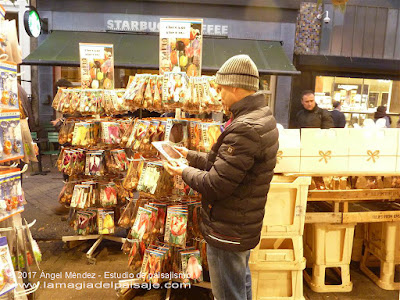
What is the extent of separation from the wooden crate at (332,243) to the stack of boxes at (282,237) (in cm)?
41

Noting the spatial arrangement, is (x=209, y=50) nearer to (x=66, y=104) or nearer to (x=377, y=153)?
(x=66, y=104)

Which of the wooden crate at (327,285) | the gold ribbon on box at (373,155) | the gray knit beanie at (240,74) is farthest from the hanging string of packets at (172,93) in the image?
the wooden crate at (327,285)

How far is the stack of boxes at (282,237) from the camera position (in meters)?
2.65

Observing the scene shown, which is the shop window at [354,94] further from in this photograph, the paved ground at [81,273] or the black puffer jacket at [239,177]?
the black puffer jacket at [239,177]

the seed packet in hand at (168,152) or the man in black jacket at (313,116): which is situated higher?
the man in black jacket at (313,116)

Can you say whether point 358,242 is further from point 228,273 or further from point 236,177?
point 236,177

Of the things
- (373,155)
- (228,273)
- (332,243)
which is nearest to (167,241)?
(228,273)

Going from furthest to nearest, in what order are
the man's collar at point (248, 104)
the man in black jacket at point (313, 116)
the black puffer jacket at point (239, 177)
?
1. the man in black jacket at point (313, 116)
2. the man's collar at point (248, 104)
3. the black puffer jacket at point (239, 177)

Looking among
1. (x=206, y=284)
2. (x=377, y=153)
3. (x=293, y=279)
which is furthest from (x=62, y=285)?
(x=377, y=153)

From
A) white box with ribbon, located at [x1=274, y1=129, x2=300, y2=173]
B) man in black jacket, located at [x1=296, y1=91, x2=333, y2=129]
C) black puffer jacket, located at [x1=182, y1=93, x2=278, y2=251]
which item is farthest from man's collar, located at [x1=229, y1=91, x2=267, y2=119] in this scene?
man in black jacket, located at [x1=296, y1=91, x2=333, y2=129]

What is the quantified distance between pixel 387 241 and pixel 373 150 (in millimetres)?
997

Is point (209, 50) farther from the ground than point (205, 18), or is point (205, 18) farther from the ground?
point (205, 18)

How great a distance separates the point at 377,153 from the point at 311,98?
2.22m

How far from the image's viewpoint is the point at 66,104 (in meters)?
3.65
